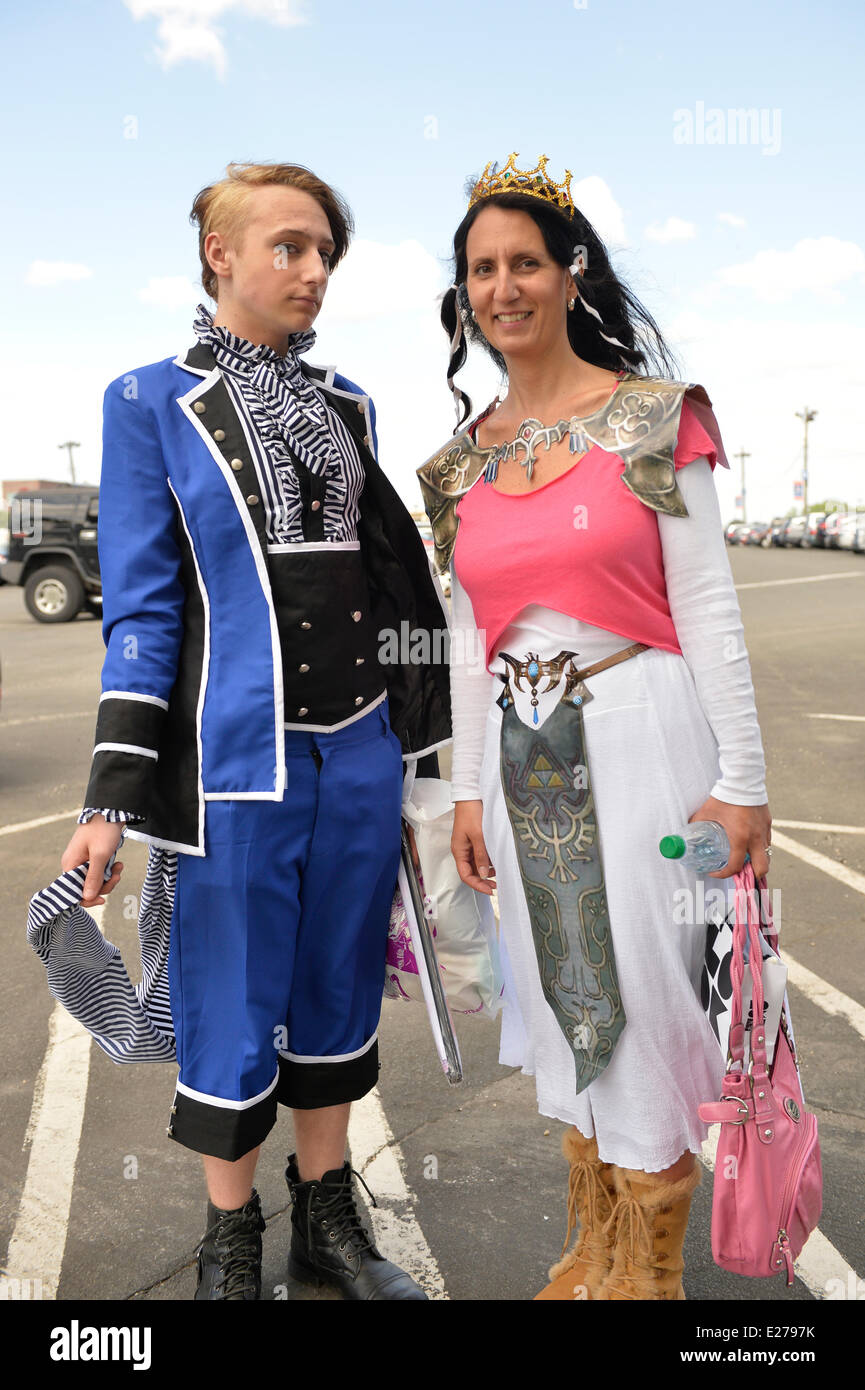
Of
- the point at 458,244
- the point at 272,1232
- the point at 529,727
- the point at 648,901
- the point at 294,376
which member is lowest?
the point at 272,1232

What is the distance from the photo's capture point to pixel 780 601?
62.9 ft

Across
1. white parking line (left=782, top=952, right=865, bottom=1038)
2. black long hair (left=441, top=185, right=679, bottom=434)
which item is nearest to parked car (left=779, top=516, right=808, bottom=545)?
white parking line (left=782, top=952, right=865, bottom=1038)

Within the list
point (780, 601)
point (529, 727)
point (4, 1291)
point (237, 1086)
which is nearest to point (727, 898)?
point (529, 727)

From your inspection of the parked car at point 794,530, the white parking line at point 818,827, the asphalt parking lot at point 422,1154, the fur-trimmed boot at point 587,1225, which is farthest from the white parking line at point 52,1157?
the parked car at point 794,530

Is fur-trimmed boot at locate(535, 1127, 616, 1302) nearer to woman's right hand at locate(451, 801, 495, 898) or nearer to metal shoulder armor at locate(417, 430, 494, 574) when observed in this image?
woman's right hand at locate(451, 801, 495, 898)

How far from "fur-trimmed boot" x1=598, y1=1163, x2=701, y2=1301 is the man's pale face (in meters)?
1.83

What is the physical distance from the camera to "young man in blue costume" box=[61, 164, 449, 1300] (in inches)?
88.4

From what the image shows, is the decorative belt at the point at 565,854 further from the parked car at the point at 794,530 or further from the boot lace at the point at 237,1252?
the parked car at the point at 794,530

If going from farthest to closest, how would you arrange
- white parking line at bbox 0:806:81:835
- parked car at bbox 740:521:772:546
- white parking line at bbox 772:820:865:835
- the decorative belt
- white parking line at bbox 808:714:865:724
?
parked car at bbox 740:521:772:546, white parking line at bbox 808:714:865:724, white parking line at bbox 0:806:81:835, white parking line at bbox 772:820:865:835, the decorative belt

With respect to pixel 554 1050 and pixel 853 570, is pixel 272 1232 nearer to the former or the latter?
pixel 554 1050

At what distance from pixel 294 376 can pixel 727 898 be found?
138 centimetres

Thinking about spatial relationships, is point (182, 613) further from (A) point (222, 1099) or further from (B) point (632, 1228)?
(B) point (632, 1228)

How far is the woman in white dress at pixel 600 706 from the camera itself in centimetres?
214

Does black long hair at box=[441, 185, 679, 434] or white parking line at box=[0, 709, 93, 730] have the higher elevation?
black long hair at box=[441, 185, 679, 434]
